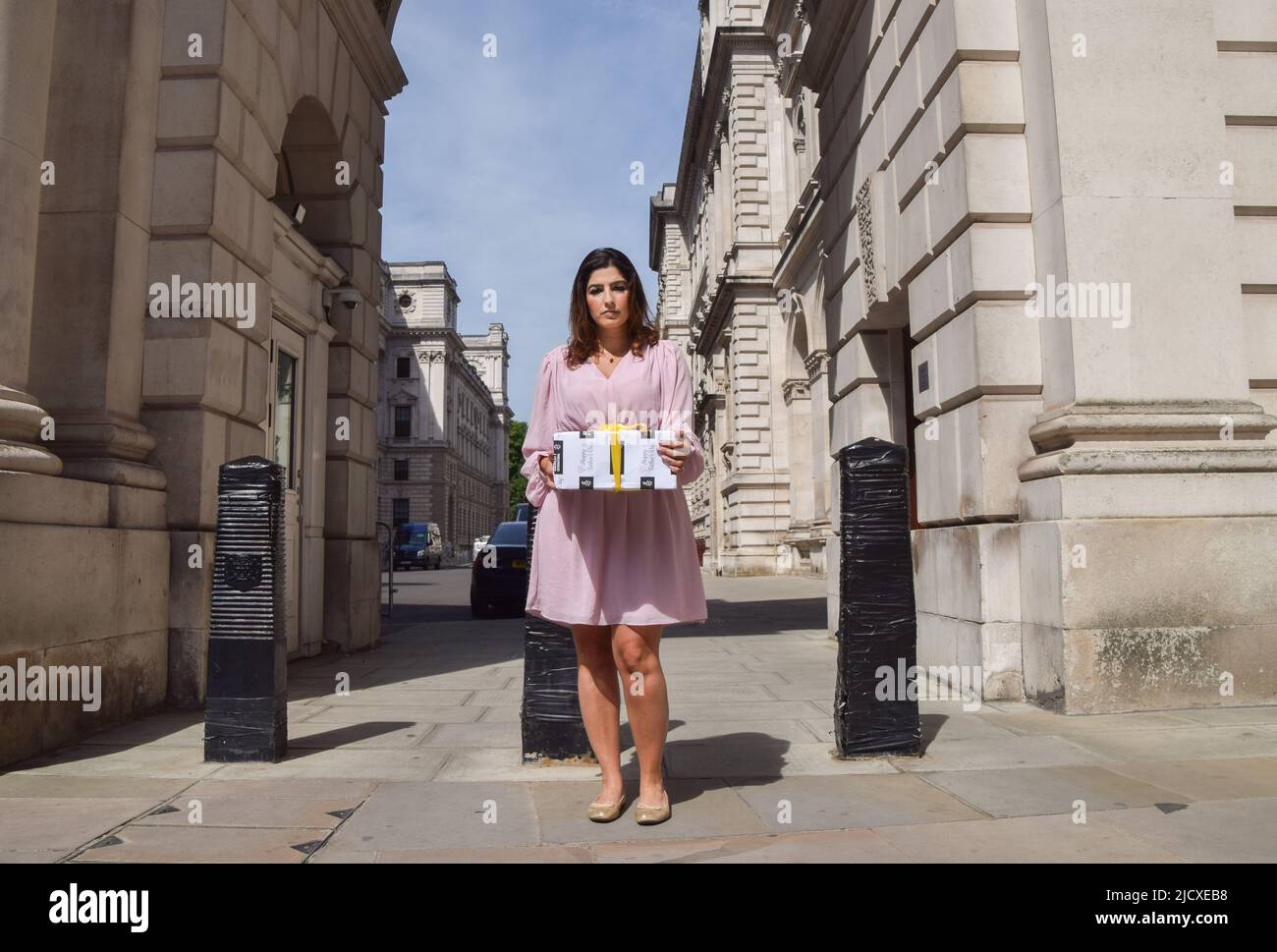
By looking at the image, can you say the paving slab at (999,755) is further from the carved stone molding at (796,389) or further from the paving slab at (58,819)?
the carved stone molding at (796,389)

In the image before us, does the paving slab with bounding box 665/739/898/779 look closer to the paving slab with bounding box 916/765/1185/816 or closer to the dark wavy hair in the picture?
the paving slab with bounding box 916/765/1185/816

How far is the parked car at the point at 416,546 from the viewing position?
153 ft

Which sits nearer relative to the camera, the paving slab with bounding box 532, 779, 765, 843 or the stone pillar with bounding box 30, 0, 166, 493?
the paving slab with bounding box 532, 779, 765, 843

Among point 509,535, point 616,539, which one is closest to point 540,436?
point 616,539

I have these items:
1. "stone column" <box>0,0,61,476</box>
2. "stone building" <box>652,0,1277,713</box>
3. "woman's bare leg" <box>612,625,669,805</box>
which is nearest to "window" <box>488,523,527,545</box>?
"stone building" <box>652,0,1277,713</box>

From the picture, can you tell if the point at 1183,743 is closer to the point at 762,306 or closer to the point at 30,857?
the point at 30,857

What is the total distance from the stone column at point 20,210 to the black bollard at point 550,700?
261 centimetres

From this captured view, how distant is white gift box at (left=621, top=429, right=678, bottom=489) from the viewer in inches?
135

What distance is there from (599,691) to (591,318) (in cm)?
145

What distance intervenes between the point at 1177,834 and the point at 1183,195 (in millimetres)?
4173

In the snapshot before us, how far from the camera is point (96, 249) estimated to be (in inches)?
233

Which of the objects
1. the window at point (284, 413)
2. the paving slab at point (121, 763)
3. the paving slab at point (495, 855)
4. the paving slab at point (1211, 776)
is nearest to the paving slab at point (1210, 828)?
the paving slab at point (1211, 776)

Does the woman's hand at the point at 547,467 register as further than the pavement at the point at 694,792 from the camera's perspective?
Yes
